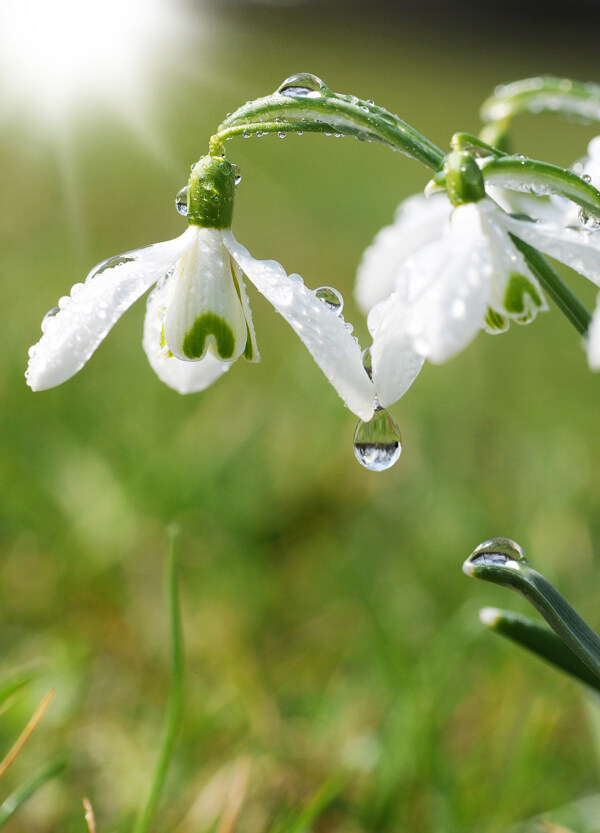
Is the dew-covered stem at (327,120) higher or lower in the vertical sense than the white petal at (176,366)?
higher

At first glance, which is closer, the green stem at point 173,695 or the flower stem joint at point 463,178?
the flower stem joint at point 463,178

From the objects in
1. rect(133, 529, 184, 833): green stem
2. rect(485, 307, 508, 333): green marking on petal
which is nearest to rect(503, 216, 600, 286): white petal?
rect(485, 307, 508, 333): green marking on petal

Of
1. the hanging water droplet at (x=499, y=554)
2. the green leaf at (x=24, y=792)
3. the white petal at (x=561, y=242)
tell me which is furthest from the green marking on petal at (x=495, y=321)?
the green leaf at (x=24, y=792)

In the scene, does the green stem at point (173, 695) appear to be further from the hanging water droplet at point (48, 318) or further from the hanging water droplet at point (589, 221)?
the hanging water droplet at point (589, 221)

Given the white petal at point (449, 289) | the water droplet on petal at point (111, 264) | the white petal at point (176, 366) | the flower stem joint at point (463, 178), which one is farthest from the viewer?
the white petal at point (176, 366)

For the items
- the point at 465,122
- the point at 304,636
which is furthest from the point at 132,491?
the point at 465,122

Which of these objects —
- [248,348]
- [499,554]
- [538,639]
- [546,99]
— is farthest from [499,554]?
[546,99]

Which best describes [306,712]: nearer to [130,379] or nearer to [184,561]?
[184,561]
